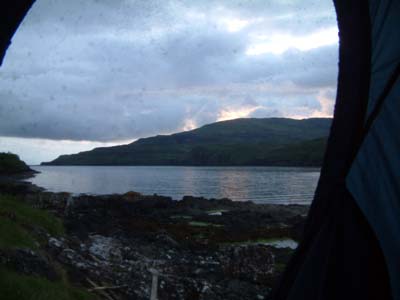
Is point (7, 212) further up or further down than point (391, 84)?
further down

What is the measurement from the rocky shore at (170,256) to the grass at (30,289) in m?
0.62

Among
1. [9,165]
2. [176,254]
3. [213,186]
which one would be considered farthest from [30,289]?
[9,165]

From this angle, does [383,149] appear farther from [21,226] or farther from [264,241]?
[264,241]

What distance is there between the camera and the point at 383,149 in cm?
422

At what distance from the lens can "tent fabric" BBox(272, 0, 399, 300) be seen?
4.16 metres

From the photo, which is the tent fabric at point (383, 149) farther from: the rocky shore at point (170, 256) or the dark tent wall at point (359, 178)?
the rocky shore at point (170, 256)

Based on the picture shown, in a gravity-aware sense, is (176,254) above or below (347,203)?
below

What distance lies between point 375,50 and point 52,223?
1180cm

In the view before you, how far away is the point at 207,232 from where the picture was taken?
24219 millimetres

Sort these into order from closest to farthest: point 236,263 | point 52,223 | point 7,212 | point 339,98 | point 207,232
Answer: point 339,98 < point 7,212 < point 52,223 < point 236,263 < point 207,232

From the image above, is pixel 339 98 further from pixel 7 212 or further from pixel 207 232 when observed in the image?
pixel 207 232

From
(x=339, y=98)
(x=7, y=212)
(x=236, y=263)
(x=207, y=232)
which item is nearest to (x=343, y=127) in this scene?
(x=339, y=98)

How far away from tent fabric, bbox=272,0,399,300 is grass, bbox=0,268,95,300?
3.53 meters

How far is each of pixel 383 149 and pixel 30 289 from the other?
512 cm
